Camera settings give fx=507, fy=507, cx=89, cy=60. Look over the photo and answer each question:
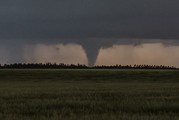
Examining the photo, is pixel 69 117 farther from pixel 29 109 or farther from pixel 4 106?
pixel 4 106

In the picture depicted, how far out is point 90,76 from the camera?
10856 centimetres

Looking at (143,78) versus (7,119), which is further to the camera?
(143,78)

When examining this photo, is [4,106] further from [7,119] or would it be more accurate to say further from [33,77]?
[33,77]

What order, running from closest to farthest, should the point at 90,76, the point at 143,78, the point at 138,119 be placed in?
the point at 138,119 < the point at 143,78 < the point at 90,76

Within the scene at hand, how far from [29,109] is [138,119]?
640cm

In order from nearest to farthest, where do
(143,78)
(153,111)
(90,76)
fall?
(153,111) < (143,78) < (90,76)

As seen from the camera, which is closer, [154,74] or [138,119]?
[138,119]

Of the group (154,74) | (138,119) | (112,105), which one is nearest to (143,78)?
(154,74)

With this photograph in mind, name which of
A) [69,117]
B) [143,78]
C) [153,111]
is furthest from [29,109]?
[143,78]

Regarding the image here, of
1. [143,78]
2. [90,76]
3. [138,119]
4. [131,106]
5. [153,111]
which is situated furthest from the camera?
[90,76]

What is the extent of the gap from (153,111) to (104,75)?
8746cm

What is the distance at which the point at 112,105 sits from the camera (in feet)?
82.0

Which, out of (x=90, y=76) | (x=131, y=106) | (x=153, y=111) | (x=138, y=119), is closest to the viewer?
(x=138, y=119)

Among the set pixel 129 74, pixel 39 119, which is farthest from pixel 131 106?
pixel 129 74
